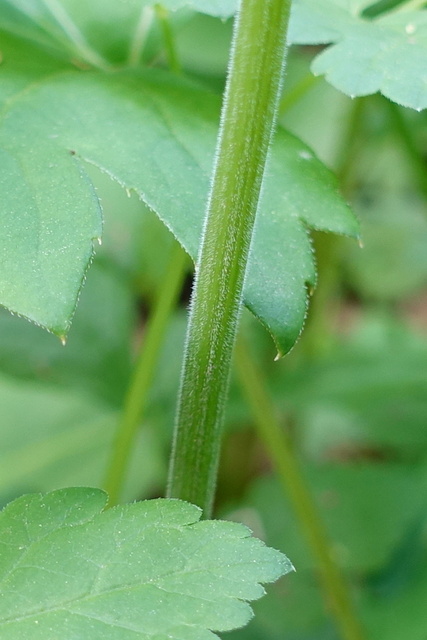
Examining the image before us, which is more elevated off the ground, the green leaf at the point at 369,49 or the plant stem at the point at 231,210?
the green leaf at the point at 369,49

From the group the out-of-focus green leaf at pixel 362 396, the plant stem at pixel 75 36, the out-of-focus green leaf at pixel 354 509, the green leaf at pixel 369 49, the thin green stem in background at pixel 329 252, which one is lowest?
the out-of-focus green leaf at pixel 354 509

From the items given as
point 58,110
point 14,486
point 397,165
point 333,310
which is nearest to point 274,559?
point 58,110

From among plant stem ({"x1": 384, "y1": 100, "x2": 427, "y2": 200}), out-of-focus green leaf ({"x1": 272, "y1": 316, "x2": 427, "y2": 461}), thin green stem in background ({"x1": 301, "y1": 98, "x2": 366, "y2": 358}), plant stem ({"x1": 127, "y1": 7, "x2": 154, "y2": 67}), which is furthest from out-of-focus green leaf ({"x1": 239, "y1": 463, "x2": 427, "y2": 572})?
plant stem ({"x1": 127, "y1": 7, "x2": 154, "y2": 67})

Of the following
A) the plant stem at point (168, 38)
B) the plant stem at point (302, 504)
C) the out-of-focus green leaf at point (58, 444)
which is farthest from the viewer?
the out-of-focus green leaf at point (58, 444)

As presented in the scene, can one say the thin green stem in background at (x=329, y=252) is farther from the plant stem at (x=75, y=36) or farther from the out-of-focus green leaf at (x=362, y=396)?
the plant stem at (x=75, y=36)

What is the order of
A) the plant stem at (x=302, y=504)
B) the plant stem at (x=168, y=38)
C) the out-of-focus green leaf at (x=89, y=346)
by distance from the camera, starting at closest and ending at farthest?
the plant stem at (x=168, y=38) < the plant stem at (x=302, y=504) < the out-of-focus green leaf at (x=89, y=346)

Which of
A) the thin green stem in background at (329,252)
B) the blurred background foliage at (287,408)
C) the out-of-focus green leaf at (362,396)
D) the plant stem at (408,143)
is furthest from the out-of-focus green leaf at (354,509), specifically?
the plant stem at (408,143)

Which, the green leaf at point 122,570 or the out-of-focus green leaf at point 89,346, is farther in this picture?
the out-of-focus green leaf at point 89,346

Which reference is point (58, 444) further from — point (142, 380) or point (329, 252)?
point (142, 380)
